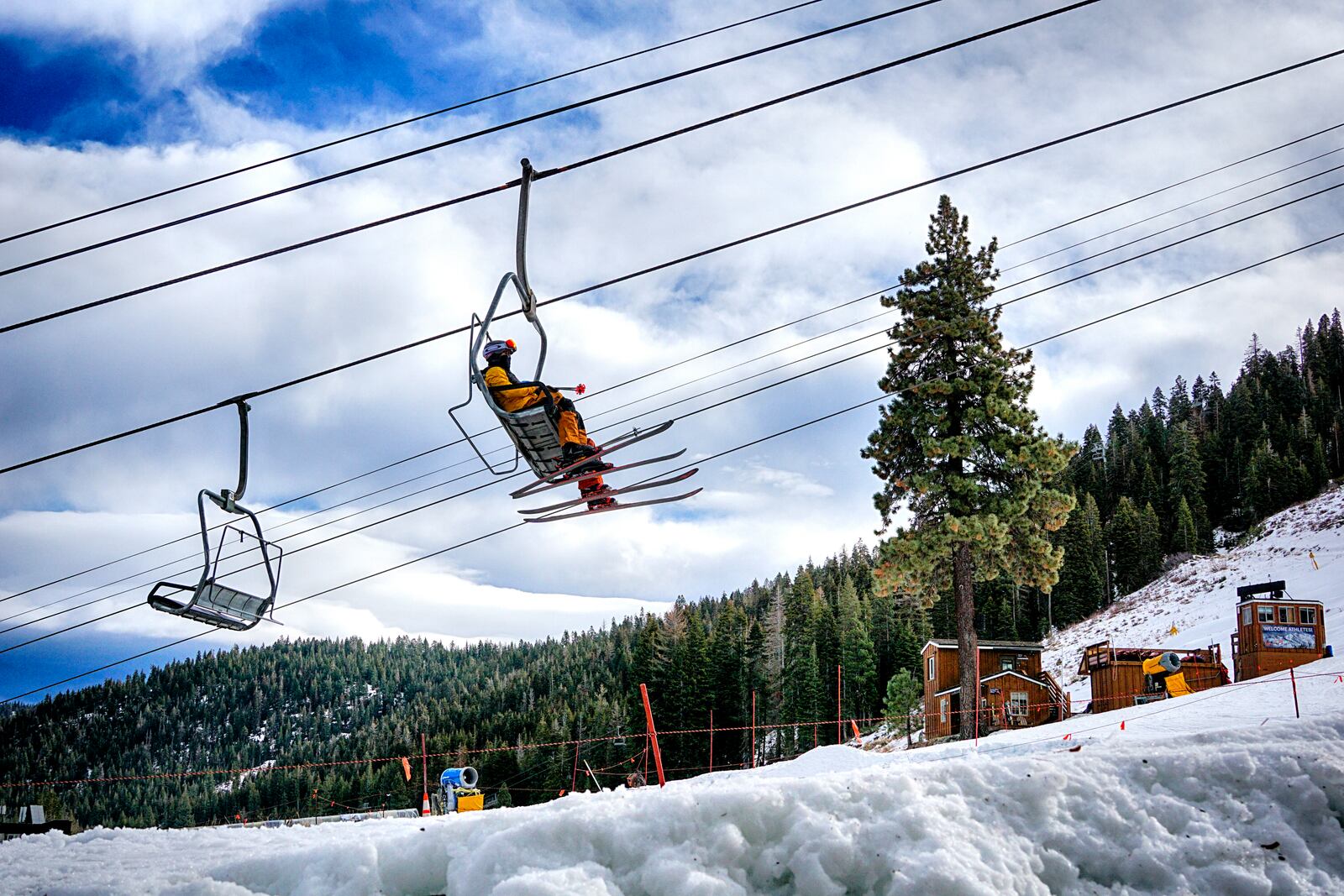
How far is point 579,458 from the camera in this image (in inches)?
415

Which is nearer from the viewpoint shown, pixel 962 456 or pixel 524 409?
pixel 524 409

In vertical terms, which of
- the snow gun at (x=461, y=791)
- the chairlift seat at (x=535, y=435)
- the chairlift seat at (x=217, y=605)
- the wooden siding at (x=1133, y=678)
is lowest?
the wooden siding at (x=1133, y=678)

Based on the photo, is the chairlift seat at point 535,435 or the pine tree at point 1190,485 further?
the pine tree at point 1190,485

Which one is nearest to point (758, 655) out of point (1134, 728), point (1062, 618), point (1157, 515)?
point (1062, 618)

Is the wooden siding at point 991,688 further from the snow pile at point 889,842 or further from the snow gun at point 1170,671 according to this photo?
the snow pile at point 889,842

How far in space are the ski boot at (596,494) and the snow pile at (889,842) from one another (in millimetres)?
5242

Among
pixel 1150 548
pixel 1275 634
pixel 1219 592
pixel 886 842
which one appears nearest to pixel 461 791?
pixel 886 842

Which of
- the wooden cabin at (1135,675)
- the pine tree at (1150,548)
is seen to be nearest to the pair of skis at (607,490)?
the wooden cabin at (1135,675)

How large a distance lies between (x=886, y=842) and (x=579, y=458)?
247 inches

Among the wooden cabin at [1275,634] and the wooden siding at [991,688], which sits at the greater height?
the wooden cabin at [1275,634]

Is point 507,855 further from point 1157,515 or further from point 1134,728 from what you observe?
point 1157,515

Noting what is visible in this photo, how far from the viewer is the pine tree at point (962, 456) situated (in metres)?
24.1

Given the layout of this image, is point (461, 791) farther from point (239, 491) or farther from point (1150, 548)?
point (1150, 548)

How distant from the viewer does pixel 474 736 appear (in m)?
98.1
